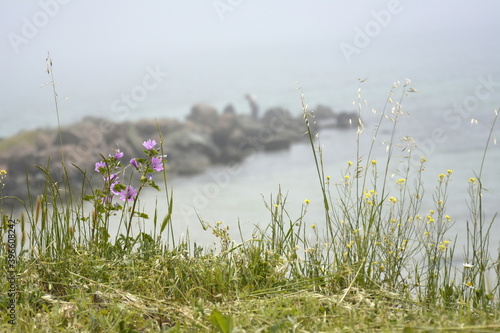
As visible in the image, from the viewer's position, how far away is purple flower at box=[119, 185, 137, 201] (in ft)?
8.30

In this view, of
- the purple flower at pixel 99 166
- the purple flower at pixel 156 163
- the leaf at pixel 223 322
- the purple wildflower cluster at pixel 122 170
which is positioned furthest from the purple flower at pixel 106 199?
the leaf at pixel 223 322

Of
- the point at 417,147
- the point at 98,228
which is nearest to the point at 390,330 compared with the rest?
the point at 417,147

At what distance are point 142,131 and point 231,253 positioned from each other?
697 centimetres

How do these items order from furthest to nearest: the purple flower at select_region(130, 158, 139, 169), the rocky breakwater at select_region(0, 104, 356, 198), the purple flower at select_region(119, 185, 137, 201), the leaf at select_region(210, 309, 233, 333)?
the rocky breakwater at select_region(0, 104, 356, 198) → the purple flower at select_region(119, 185, 137, 201) → the purple flower at select_region(130, 158, 139, 169) → the leaf at select_region(210, 309, 233, 333)

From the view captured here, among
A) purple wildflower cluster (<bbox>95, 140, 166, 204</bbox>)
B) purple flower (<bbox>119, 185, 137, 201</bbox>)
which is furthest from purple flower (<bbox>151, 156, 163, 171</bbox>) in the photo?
purple flower (<bbox>119, 185, 137, 201</bbox>)

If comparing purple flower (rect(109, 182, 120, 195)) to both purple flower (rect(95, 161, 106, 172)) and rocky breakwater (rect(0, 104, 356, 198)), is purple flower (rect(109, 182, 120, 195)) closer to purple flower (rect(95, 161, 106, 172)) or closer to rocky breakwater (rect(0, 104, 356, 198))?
purple flower (rect(95, 161, 106, 172))

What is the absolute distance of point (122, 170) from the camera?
8.12ft

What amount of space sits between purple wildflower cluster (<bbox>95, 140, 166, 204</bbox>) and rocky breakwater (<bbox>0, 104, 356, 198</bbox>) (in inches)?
212

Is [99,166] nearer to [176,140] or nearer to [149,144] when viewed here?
[149,144]

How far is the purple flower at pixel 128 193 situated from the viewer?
2529mm

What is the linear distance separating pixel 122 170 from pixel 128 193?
0.12 m

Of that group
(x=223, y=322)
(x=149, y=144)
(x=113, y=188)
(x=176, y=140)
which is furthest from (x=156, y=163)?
(x=176, y=140)

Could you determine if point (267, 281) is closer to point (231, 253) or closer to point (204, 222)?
point (231, 253)

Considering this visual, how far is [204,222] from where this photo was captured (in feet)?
7.96
